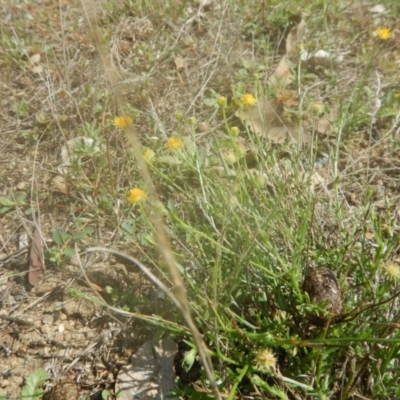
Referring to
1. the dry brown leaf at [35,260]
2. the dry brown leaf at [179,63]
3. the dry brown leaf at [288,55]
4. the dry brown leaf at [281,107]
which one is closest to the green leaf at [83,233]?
the dry brown leaf at [35,260]

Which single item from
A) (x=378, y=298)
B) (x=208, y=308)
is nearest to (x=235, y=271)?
(x=208, y=308)

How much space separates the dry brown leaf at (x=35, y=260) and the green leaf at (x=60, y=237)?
0.19 ft

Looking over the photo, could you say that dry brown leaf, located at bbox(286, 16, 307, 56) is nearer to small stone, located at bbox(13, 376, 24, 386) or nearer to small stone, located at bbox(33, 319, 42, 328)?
small stone, located at bbox(33, 319, 42, 328)

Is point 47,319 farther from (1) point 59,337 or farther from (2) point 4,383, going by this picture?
(2) point 4,383

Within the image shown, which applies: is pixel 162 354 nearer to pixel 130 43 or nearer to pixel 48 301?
pixel 48 301

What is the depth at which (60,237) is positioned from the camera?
5.72 ft

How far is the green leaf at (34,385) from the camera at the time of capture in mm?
1451

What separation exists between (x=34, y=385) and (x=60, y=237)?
53cm

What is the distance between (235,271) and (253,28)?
1.65 meters

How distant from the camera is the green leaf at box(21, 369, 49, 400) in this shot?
4.76ft

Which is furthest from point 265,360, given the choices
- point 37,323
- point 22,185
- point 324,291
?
point 22,185

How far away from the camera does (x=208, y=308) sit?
1307mm

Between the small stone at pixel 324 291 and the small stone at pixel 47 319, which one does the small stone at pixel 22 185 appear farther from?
the small stone at pixel 324 291

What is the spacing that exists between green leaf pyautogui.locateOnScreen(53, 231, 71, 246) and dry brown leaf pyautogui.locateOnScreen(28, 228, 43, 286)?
0.19ft
